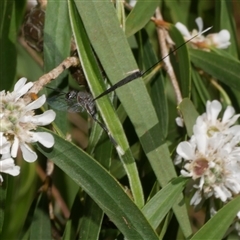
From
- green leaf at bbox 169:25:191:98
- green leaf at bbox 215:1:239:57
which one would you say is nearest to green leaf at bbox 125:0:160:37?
green leaf at bbox 169:25:191:98

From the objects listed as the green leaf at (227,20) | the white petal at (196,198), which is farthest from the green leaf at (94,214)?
the green leaf at (227,20)

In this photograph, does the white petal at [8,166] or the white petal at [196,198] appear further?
the white petal at [196,198]

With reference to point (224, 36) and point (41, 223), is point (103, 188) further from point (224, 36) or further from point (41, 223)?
point (224, 36)

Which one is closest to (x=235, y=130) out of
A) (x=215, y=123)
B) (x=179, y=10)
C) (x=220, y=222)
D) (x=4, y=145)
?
(x=215, y=123)

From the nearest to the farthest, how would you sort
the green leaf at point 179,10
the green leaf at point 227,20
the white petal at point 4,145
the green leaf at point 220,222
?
the white petal at point 4,145 < the green leaf at point 220,222 < the green leaf at point 227,20 < the green leaf at point 179,10

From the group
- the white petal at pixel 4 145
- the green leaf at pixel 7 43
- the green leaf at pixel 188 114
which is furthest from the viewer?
the green leaf at pixel 7 43

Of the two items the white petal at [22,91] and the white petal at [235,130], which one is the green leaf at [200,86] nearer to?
the white petal at [235,130]

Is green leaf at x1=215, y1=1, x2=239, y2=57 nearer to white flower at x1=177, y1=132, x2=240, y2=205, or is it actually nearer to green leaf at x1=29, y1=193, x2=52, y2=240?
white flower at x1=177, y1=132, x2=240, y2=205
